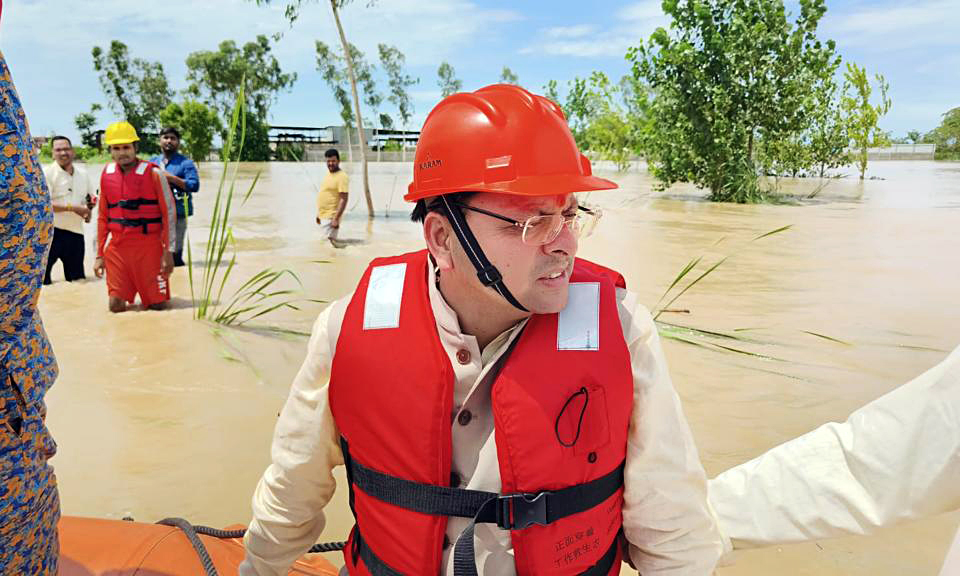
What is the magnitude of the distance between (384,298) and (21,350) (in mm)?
632

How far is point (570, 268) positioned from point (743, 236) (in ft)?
35.0

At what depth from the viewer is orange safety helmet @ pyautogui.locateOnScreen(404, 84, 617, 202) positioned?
1151 mm

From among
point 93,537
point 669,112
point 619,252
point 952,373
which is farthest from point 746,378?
point 669,112

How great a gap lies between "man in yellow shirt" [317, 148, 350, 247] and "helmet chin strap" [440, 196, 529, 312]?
755cm

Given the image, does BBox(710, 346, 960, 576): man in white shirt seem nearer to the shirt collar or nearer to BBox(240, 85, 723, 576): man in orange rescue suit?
BBox(240, 85, 723, 576): man in orange rescue suit

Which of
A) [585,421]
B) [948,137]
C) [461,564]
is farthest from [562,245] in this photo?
[948,137]

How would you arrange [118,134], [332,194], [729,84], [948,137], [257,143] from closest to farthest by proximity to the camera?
[118,134] → [332,194] → [729,84] → [948,137] → [257,143]

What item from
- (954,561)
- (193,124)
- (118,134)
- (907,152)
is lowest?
(954,561)

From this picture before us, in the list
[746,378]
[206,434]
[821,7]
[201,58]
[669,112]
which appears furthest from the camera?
[201,58]

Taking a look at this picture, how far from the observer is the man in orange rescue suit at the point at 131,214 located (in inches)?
214

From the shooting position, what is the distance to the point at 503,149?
3.80ft

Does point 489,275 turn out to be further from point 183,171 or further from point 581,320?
point 183,171

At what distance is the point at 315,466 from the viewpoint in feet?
4.35

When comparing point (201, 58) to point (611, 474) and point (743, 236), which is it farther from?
point (611, 474)
